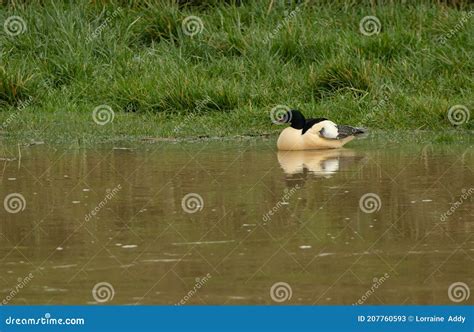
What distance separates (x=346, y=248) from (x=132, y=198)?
268 cm

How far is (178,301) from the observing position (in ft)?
24.8

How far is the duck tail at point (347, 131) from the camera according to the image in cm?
1459

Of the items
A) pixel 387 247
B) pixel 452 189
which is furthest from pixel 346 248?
pixel 452 189

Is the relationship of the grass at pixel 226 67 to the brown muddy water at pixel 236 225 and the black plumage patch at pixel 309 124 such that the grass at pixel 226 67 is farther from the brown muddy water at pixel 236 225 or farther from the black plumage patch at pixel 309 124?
the brown muddy water at pixel 236 225

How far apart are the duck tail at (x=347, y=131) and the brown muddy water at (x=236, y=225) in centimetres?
42

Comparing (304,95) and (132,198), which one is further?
(304,95)

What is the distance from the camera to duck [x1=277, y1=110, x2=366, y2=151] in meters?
14.3

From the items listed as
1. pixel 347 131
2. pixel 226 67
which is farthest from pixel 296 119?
pixel 226 67

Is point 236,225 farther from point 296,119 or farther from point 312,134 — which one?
point 296,119

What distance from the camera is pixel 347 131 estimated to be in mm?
→ 14727

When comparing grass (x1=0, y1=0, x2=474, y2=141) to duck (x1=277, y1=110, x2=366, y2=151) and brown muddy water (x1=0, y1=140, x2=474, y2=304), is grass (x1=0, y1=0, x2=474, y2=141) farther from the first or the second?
brown muddy water (x1=0, y1=140, x2=474, y2=304)

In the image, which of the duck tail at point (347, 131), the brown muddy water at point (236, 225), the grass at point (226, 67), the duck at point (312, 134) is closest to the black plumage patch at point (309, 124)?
the duck at point (312, 134)

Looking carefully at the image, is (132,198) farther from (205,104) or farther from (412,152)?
(205,104)

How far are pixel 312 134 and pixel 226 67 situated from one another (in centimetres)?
316
